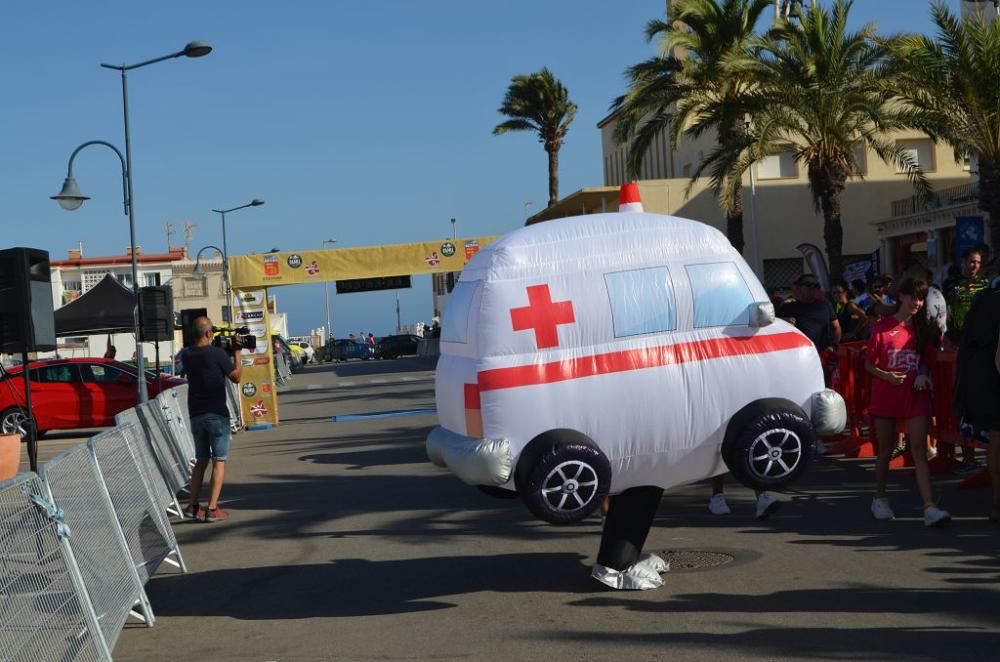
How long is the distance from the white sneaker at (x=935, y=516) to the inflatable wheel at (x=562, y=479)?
3.46m

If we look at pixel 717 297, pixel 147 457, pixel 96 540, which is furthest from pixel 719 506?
pixel 96 540

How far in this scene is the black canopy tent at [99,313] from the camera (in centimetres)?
2798

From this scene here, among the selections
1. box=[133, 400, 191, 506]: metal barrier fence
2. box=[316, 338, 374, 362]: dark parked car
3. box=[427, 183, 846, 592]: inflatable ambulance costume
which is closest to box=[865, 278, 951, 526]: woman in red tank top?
box=[427, 183, 846, 592]: inflatable ambulance costume

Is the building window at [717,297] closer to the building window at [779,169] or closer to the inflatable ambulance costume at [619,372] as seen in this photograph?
the inflatable ambulance costume at [619,372]

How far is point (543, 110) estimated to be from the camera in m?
51.2

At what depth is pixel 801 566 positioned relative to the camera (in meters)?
7.70

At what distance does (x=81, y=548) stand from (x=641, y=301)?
322 cm

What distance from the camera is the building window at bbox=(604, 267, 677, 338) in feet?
21.5

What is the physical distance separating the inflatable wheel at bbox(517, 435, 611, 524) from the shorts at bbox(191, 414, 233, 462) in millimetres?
5562

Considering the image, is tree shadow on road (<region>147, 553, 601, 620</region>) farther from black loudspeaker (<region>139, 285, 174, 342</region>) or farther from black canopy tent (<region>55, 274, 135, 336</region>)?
black canopy tent (<region>55, 274, 135, 336</region>)

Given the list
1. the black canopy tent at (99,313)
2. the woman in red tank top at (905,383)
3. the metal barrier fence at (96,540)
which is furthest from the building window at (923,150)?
the metal barrier fence at (96,540)

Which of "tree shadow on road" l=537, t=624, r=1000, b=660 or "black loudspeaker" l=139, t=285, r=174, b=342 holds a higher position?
"black loudspeaker" l=139, t=285, r=174, b=342

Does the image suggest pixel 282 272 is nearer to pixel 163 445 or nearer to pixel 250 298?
pixel 250 298

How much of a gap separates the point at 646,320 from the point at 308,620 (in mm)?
2689
